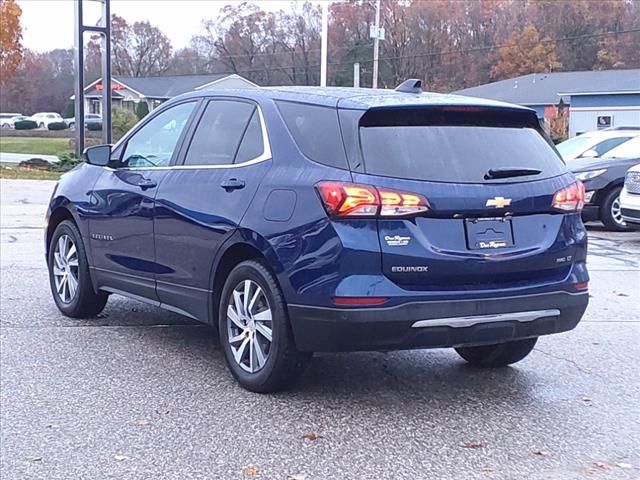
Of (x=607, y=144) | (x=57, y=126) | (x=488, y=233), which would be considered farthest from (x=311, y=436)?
(x=57, y=126)

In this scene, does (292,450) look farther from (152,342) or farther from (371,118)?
(152,342)

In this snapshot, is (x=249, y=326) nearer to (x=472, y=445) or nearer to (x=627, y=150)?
(x=472, y=445)

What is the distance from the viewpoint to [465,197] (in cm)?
482

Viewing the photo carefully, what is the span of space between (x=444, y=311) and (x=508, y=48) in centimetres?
6861

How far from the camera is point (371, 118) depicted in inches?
196

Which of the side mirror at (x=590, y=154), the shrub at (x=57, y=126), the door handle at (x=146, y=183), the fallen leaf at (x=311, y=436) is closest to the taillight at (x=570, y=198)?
the fallen leaf at (x=311, y=436)

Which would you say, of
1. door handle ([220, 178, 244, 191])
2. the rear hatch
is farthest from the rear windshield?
door handle ([220, 178, 244, 191])

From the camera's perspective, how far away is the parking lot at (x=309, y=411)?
4.29 metres

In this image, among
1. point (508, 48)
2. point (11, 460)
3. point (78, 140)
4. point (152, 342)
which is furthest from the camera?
point (508, 48)

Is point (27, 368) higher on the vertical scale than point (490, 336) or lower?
lower

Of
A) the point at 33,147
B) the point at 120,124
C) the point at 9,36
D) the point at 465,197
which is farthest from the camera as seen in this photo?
the point at 33,147

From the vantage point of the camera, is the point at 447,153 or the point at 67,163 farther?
the point at 67,163

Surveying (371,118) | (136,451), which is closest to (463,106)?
(371,118)

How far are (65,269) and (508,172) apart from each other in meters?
3.96
